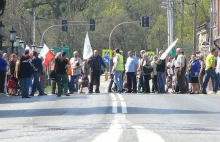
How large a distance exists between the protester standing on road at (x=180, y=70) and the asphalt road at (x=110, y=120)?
18.8ft

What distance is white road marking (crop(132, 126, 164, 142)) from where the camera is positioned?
44.6ft

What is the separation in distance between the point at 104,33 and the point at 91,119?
74858mm

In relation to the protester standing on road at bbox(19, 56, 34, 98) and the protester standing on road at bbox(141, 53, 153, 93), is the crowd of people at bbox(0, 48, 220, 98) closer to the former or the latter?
the protester standing on road at bbox(141, 53, 153, 93)

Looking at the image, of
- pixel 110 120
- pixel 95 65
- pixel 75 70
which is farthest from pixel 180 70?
pixel 110 120

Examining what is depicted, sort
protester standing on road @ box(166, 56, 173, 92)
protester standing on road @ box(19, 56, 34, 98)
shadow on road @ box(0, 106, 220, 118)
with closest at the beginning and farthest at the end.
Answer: shadow on road @ box(0, 106, 220, 118) < protester standing on road @ box(19, 56, 34, 98) < protester standing on road @ box(166, 56, 173, 92)

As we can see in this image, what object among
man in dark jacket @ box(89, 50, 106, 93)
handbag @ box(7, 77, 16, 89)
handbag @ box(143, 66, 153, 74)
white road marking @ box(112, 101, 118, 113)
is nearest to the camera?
white road marking @ box(112, 101, 118, 113)

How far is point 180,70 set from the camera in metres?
33.3

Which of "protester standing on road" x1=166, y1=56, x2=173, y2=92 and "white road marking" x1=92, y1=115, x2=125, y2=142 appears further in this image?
"protester standing on road" x1=166, y1=56, x2=173, y2=92

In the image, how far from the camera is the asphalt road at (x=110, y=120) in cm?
1458

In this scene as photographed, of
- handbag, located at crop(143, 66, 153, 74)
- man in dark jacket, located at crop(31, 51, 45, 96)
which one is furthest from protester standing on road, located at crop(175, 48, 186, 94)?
man in dark jacket, located at crop(31, 51, 45, 96)

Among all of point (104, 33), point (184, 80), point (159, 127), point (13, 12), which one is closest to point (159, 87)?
point (184, 80)

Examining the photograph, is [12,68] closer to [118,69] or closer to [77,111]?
[118,69]

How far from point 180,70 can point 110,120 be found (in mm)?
15253

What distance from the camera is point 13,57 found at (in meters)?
32.1
